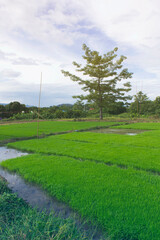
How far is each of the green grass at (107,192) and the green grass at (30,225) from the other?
31 centimetres

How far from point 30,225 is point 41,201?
0.72 m

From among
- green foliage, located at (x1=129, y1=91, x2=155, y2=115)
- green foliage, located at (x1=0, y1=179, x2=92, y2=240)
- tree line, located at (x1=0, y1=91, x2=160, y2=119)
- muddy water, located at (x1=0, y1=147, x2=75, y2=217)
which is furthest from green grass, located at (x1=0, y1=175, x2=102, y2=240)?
green foliage, located at (x1=129, y1=91, x2=155, y2=115)

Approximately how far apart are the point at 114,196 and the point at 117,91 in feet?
54.7

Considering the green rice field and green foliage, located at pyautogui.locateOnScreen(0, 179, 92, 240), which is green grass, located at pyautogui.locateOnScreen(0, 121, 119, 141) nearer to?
the green rice field

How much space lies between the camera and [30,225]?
151 centimetres

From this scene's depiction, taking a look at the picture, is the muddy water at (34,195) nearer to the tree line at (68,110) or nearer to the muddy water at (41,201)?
the muddy water at (41,201)

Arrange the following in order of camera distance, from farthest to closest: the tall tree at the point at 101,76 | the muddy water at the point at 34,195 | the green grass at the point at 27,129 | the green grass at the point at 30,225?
the tall tree at the point at 101,76, the green grass at the point at 27,129, the muddy water at the point at 34,195, the green grass at the point at 30,225

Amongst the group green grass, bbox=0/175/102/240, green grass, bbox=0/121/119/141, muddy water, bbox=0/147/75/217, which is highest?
green grass, bbox=0/121/119/141

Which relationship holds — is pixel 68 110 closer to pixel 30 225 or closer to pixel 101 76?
pixel 101 76

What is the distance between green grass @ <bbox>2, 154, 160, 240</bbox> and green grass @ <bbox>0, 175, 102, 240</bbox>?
0.31 meters

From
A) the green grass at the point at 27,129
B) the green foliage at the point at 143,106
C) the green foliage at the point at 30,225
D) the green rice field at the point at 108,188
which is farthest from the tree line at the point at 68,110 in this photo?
the green foliage at the point at 30,225

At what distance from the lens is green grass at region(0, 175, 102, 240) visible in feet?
4.53

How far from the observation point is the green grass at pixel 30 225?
138 centimetres

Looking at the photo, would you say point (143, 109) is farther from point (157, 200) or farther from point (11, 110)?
point (157, 200)
